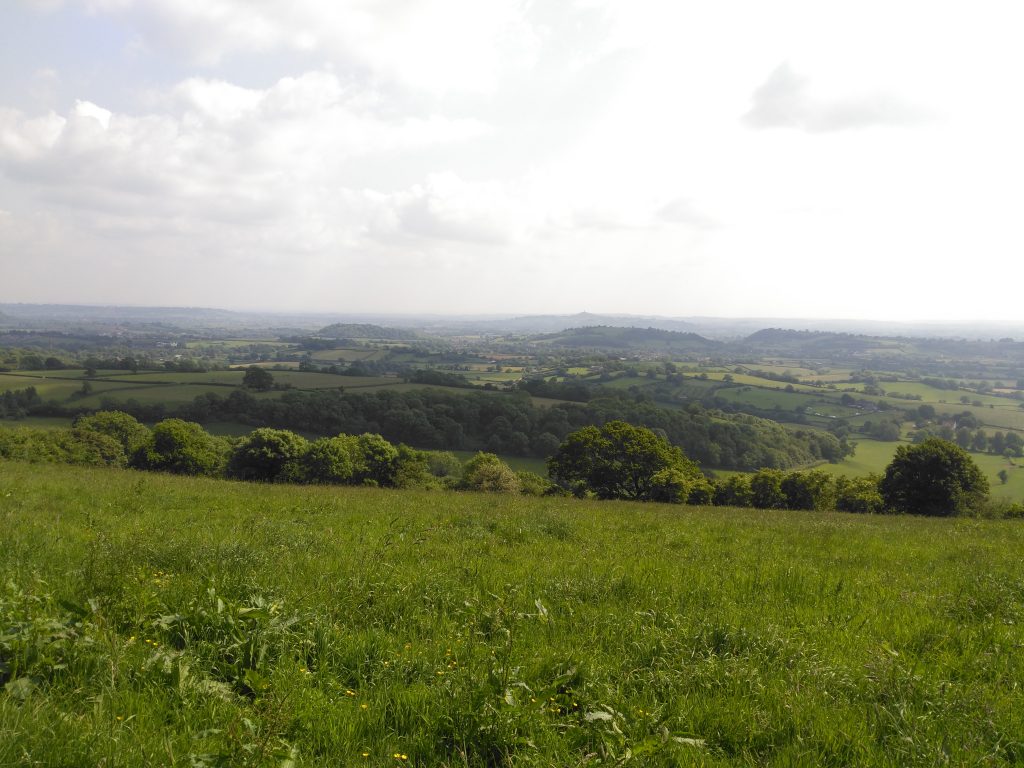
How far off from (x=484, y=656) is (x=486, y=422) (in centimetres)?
8459

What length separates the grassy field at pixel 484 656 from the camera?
10.8 feet

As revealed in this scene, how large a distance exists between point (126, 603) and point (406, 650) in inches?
106

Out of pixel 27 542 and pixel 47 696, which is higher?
pixel 47 696

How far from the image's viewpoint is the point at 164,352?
194500 millimetres

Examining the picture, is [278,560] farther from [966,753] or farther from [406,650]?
[966,753]

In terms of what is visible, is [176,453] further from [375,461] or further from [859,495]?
[859,495]

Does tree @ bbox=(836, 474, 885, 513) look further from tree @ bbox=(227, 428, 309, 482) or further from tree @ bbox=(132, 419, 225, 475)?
tree @ bbox=(132, 419, 225, 475)

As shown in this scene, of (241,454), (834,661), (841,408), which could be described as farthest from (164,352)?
(834,661)

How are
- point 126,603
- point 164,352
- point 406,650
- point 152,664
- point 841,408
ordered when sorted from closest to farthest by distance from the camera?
point 152,664 < point 406,650 < point 126,603 < point 841,408 < point 164,352

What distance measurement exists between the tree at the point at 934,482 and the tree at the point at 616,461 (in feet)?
43.5

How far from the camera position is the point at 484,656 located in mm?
4434

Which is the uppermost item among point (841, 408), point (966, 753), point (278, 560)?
point (966, 753)

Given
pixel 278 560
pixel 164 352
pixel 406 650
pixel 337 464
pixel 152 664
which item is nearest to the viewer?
pixel 152 664

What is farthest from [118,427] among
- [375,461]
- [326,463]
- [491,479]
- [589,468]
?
[589,468]
